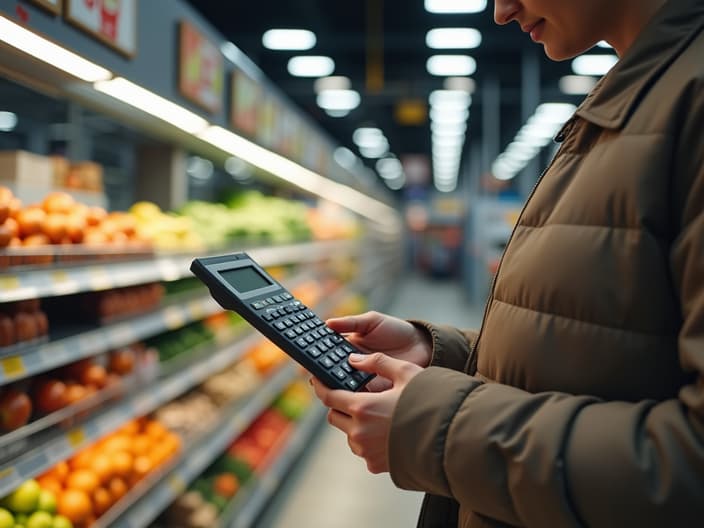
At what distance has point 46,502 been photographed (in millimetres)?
1945

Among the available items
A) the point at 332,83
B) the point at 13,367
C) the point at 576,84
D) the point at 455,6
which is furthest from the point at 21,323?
the point at 576,84

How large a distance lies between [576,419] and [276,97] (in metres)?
4.12

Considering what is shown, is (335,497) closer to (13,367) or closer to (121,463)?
(121,463)

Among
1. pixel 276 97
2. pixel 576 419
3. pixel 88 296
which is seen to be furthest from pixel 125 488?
pixel 276 97

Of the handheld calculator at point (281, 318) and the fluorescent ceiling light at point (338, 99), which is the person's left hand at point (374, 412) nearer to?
the handheld calculator at point (281, 318)

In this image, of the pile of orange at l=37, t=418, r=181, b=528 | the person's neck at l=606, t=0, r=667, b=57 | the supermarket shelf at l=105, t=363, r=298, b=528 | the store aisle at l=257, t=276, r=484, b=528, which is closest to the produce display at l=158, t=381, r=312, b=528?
the supermarket shelf at l=105, t=363, r=298, b=528

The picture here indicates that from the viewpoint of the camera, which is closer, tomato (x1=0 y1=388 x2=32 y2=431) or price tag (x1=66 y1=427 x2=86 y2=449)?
tomato (x1=0 y1=388 x2=32 y2=431)

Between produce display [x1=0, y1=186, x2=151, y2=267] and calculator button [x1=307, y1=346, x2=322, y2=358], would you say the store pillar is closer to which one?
produce display [x1=0, y1=186, x2=151, y2=267]

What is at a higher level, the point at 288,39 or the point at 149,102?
the point at 288,39

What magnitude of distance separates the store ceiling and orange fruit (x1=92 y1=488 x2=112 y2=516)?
666 centimetres

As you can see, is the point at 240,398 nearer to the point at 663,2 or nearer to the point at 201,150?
the point at 201,150

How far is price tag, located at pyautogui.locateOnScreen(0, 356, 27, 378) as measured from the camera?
1672mm

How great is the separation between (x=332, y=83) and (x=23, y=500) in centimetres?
1028

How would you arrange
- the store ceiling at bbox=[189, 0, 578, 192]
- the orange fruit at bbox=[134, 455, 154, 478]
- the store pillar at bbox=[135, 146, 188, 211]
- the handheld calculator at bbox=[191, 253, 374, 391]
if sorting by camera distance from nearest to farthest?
the handheld calculator at bbox=[191, 253, 374, 391] → the orange fruit at bbox=[134, 455, 154, 478] → the store pillar at bbox=[135, 146, 188, 211] → the store ceiling at bbox=[189, 0, 578, 192]
